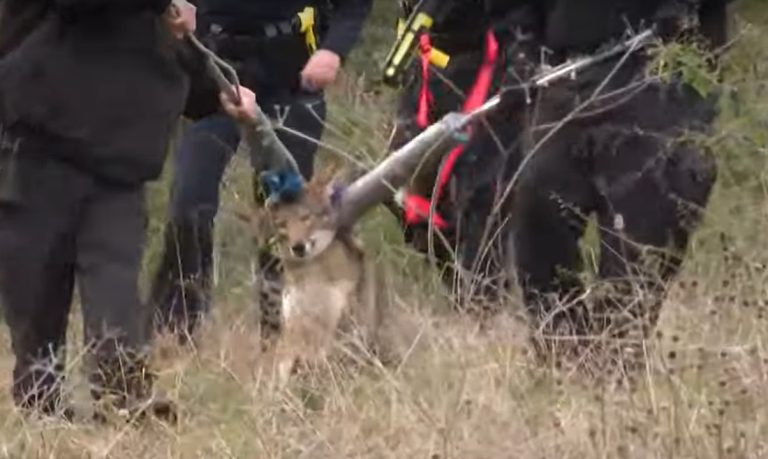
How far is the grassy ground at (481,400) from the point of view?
4.52 m

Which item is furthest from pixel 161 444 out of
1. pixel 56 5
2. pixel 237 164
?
pixel 237 164

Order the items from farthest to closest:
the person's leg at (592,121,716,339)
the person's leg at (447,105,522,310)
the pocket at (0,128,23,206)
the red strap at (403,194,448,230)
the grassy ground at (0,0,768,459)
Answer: the red strap at (403,194,448,230) → the person's leg at (447,105,522,310) → the person's leg at (592,121,716,339) → the pocket at (0,128,23,206) → the grassy ground at (0,0,768,459)

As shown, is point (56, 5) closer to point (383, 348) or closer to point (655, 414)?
point (383, 348)

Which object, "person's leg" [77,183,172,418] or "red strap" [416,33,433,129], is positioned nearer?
"person's leg" [77,183,172,418]

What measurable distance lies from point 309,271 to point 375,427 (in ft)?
4.38

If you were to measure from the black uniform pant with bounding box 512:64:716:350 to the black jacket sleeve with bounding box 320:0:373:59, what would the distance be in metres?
1.06

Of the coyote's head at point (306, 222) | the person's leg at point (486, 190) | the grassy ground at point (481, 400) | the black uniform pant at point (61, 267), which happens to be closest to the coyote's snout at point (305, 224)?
the coyote's head at point (306, 222)

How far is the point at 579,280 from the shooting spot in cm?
599

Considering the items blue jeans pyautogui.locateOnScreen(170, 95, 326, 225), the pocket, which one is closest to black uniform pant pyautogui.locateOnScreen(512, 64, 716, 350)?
blue jeans pyautogui.locateOnScreen(170, 95, 326, 225)

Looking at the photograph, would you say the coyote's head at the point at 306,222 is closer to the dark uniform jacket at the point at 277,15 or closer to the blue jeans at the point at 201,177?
the blue jeans at the point at 201,177

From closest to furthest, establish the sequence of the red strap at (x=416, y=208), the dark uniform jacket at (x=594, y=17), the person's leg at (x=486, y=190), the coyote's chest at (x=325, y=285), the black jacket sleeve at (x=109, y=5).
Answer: the black jacket sleeve at (x=109, y=5), the dark uniform jacket at (x=594, y=17), the coyote's chest at (x=325, y=285), the person's leg at (x=486, y=190), the red strap at (x=416, y=208)

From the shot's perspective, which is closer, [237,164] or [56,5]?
[56,5]

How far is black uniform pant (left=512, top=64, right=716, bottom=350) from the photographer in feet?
19.1

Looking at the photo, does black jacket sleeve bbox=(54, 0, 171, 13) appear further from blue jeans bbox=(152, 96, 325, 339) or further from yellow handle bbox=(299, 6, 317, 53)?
yellow handle bbox=(299, 6, 317, 53)
